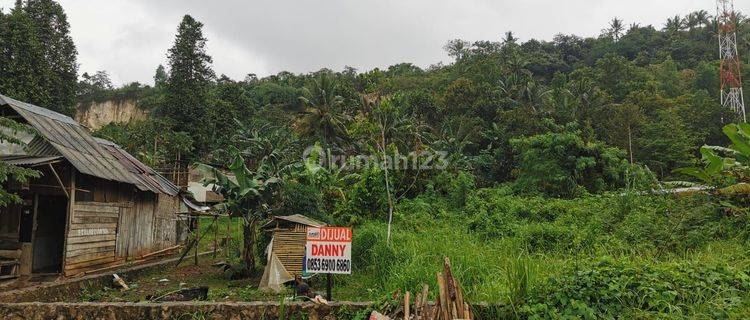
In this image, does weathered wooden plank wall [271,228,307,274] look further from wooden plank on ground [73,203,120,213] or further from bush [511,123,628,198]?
bush [511,123,628,198]

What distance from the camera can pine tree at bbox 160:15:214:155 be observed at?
3114 cm

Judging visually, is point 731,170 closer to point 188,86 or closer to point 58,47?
point 188,86

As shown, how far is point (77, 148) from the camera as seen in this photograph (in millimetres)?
11992

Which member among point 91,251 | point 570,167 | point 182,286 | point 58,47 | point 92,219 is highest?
point 58,47

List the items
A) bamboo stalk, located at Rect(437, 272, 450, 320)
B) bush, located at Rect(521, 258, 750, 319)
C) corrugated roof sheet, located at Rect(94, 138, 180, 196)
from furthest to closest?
corrugated roof sheet, located at Rect(94, 138, 180, 196)
bush, located at Rect(521, 258, 750, 319)
bamboo stalk, located at Rect(437, 272, 450, 320)

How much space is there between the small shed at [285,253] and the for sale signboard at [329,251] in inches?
129

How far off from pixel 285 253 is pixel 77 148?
6.30m

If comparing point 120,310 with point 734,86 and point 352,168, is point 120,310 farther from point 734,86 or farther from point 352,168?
point 734,86

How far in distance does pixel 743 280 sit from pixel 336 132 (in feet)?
86.8

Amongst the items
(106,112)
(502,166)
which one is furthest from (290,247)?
(106,112)

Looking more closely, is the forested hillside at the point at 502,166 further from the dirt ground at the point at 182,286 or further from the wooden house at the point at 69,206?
the wooden house at the point at 69,206

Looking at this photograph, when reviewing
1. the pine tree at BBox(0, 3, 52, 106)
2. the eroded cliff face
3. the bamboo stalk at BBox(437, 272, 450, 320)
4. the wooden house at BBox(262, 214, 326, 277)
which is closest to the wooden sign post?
the bamboo stalk at BBox(437, 272, 450, 320)

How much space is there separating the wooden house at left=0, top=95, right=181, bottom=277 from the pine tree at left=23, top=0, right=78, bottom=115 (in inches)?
798

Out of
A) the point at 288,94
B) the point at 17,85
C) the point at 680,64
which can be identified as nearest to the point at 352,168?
the point at 17,85
